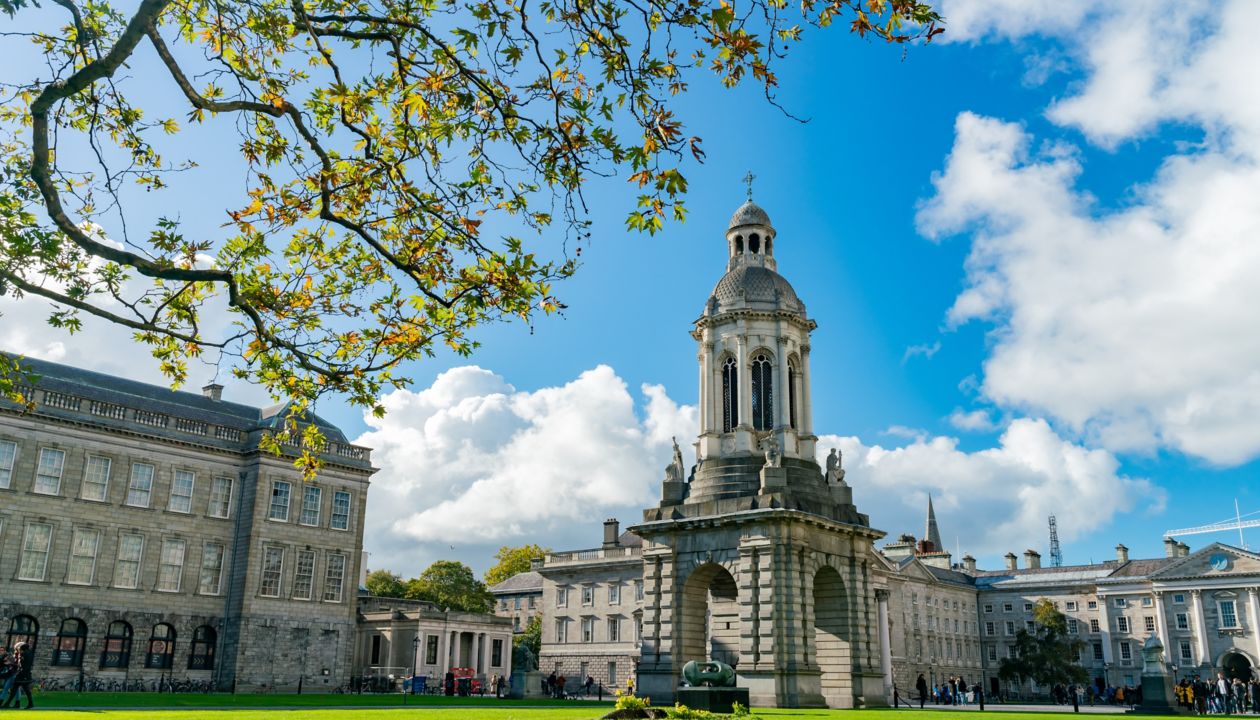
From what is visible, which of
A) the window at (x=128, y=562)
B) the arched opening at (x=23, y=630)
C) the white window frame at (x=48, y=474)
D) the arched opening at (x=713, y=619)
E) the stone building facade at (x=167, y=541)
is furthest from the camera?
the window at (x=128, y=562)

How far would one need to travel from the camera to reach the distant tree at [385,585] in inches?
3703

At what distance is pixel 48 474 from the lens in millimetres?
46812

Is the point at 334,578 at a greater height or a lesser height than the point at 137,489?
lesser

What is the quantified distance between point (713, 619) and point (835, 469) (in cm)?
779

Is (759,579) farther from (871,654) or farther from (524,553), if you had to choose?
(524,553)

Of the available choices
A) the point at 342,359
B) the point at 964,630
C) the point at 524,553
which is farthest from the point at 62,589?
the point at 964,630

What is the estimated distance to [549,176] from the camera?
10.5 m

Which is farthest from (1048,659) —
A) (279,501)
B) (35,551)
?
(35,551)

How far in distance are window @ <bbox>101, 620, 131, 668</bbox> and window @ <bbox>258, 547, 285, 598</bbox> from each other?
6.72m

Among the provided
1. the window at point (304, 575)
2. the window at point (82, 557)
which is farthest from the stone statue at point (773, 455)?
the window at point (82, 557)

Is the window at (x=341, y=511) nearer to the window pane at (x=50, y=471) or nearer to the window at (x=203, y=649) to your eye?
the window at (x=203, y=649)

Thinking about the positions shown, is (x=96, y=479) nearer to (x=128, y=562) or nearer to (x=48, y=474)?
(x=48, y=474)

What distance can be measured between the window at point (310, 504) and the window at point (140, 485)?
8207 mm

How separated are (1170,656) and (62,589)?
90713 millimetres
